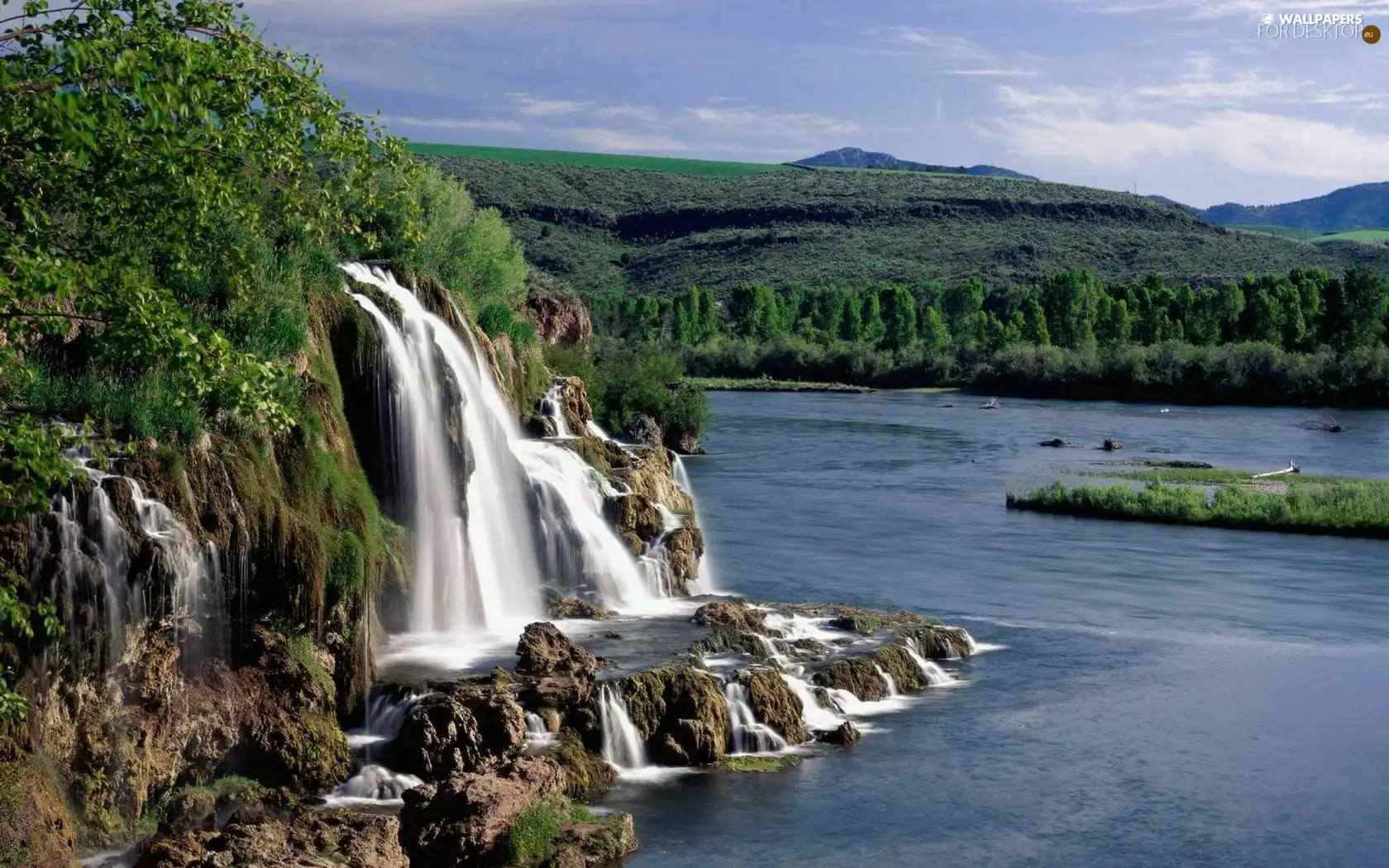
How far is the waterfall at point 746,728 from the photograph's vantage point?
22.3 metres

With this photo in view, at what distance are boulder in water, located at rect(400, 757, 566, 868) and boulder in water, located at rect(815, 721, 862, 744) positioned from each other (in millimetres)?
5598

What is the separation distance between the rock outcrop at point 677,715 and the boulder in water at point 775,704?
644mm

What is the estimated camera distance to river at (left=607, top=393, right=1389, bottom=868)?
19469mm

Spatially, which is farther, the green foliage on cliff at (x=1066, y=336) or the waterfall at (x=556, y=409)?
the green foliage on cliff at (x=1066, y=336)

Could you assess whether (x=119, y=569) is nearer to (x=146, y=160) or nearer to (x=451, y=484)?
(x=146, y=160)

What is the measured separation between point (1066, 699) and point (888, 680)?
3021mm

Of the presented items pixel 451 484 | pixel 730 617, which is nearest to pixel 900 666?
pixel 730 617

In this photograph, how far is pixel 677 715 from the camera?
21953mm

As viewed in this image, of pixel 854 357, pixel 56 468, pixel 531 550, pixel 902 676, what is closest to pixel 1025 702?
pixel 902 676

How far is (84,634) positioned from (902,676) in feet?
45.7

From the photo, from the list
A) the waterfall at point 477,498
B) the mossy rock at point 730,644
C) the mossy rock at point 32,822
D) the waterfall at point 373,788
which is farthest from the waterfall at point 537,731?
the mossy rock at point 32,822

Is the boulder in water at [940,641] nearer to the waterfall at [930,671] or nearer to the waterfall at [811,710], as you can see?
the waterfall at [930,671]

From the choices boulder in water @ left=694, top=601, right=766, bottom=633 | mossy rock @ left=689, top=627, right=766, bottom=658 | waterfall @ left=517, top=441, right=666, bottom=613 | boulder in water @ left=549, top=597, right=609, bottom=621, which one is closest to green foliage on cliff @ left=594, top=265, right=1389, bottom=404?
waterfall @ left=517, top=441, right=666, bottom=613

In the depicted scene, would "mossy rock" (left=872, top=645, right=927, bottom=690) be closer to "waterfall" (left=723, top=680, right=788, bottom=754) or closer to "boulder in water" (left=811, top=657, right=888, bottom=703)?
"boulder in water" (left=811, top=657, right=888, bottom=703)
